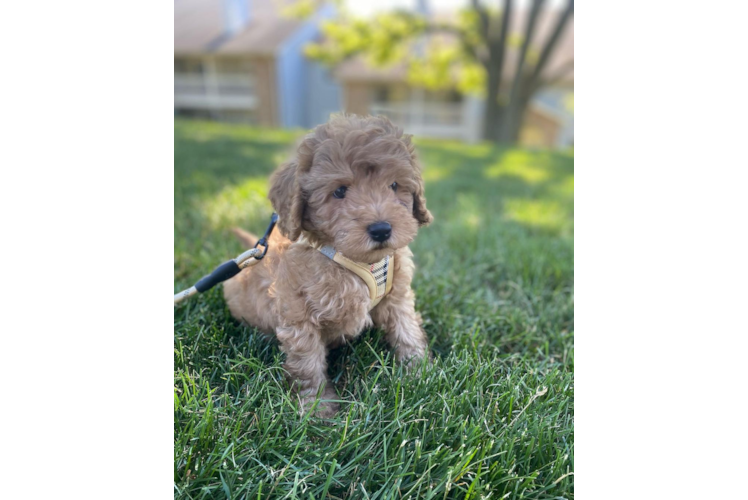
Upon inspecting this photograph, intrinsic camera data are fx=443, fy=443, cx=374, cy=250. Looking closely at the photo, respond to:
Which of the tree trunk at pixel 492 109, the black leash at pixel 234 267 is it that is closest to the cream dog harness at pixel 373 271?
the black leash at pixel 234 267

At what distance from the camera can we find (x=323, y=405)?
192cm

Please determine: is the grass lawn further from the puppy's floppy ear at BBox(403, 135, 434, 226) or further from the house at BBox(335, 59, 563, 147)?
the house at BBox(335, 59, 563, 147)

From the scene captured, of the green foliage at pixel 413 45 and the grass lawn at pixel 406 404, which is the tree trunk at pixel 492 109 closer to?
the green foliage at pixel 413 45

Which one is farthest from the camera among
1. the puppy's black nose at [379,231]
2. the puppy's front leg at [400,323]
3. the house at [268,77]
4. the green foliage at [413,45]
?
the green foliage at [413,45]

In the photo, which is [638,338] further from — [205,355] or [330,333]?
[205,355]

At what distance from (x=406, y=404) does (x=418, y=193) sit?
945mm

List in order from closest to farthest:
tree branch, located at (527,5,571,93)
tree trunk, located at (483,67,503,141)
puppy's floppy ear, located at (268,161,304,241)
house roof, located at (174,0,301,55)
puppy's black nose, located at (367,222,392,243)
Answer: puppy's black nose, located at (367,222,392,243) → puppy's floppy ear, located at (268,161,304,241) → tree branch, located at (527,5,571,93) → house roof, located at (174,0,301,55) → tree trunk, located at (483,67,503,141)

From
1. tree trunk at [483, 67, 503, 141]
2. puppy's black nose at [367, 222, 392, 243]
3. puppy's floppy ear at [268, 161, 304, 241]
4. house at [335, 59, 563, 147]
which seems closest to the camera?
puppy's black nose at [367, 222, 392, 243]

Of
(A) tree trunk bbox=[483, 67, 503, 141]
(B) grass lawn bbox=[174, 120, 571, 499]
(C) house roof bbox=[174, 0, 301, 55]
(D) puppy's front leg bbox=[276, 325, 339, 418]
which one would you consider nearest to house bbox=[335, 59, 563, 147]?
(C) house roof bbox=[174, 0, 301, 55]

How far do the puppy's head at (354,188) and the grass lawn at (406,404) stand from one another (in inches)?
24.1

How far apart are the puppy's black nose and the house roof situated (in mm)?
14030

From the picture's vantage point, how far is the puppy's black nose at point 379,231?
1781 mm

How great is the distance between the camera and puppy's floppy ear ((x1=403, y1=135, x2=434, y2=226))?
2.02 meters
